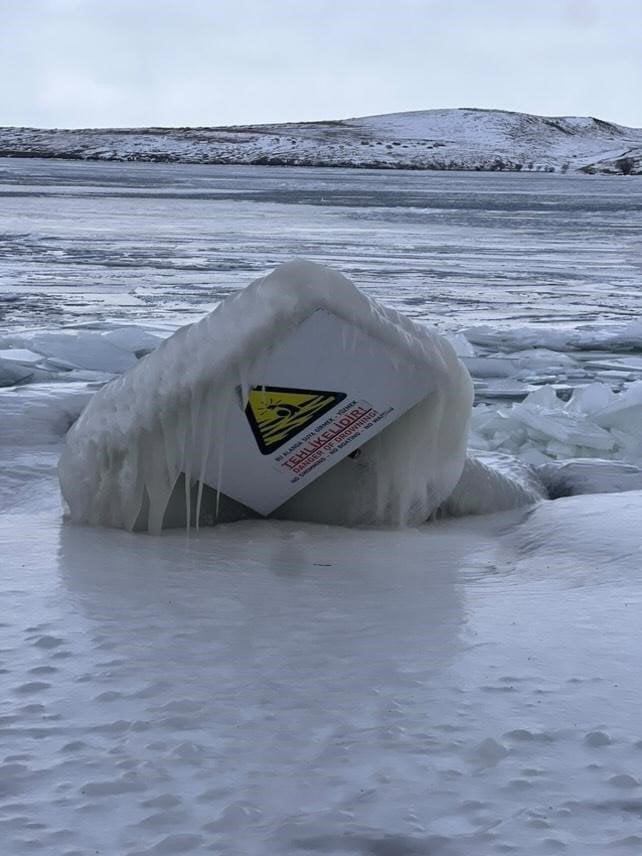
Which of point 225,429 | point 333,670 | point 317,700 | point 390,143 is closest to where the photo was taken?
point 317,700

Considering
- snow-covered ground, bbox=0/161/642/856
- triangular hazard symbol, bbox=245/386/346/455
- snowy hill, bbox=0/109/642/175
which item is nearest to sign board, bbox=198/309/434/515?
triangular hazard symbol, bbox=245/386/346/455

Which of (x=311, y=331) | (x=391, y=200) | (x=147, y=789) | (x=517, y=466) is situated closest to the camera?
(x=147, y=789)

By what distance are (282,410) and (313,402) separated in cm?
9

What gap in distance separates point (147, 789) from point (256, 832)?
197 mm

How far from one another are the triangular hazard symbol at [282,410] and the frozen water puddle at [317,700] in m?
0.35

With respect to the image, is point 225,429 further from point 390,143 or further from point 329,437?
point 390,143

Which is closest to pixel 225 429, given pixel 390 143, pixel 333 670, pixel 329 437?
pixel 329 437

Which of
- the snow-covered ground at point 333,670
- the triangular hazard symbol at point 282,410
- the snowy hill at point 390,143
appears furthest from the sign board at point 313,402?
the snowy hill at point 390,143

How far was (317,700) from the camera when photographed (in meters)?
2.16

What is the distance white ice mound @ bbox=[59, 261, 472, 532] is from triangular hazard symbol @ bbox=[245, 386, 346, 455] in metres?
0.05

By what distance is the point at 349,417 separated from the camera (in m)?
3.51

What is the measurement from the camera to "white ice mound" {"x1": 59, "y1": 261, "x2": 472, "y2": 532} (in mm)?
3371

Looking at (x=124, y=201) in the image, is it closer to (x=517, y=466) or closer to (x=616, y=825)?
(x=517, y=466)

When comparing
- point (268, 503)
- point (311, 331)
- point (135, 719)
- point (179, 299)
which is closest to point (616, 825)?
point (135, 719)
